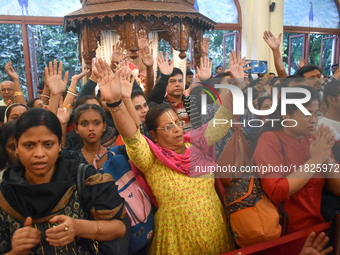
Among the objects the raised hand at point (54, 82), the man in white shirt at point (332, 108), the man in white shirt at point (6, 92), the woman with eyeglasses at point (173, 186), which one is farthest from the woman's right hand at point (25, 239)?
the man in white shirt at point (6, 92)

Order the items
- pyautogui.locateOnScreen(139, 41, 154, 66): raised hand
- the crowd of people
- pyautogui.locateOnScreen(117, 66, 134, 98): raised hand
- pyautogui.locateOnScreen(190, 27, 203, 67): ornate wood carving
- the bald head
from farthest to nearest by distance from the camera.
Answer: pyautogui.locateOnScreen(190, 27, 203, 67): ornate wood carving → the bald head → pyautogui.locateOnScreen(139, 41, 154, 66): raised hand → pyautogui.locateOnScreen(117, 66, 134, 98): raised hand → the crowd of people

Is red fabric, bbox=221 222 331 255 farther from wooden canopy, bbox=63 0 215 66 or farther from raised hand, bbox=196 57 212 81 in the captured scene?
wooden canopy, bbox=63 0 215 66

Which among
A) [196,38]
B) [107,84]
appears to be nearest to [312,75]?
[107,84]

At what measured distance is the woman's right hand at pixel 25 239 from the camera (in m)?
0.98

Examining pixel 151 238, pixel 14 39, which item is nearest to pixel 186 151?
pixel 151 238

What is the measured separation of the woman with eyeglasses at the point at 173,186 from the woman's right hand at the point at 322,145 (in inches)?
20.9

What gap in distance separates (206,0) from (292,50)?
2.90m

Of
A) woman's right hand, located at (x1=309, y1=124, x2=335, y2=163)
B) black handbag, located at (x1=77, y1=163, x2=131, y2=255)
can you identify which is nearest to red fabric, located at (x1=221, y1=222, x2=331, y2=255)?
woman's right hand, located at (x1=309, y1=124, x2=335, y2=163)

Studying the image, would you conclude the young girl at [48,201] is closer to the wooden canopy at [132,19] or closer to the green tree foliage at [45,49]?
the wooden canopy at [132,19]

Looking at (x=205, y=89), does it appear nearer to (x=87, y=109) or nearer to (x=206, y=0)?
(x=87, y=109)

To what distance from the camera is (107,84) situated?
58.4 inches

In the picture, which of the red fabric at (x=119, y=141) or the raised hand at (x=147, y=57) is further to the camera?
the raised hand at (x=147, y=57)

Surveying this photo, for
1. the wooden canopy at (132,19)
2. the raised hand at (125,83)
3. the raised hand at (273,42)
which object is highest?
the wooden canopy at (132,19)

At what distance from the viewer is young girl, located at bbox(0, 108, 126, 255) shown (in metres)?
1.03
